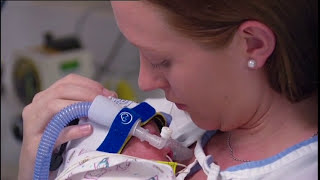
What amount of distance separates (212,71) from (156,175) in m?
0.21

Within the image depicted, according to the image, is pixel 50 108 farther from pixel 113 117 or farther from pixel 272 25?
pixel 272 25

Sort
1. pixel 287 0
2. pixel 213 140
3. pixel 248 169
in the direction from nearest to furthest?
1. pixel 287 0
2. pixel 248 169
3. pixel 213 140

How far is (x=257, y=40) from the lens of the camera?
0.75m

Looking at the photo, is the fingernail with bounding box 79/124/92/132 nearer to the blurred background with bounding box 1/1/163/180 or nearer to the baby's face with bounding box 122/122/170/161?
the baby's face with bounding box 122/122/170/161

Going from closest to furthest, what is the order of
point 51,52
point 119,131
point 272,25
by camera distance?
1. point 272,25
2. point 119,131
3. point 51,52

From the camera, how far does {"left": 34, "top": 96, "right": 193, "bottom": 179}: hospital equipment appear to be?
0.88 metres

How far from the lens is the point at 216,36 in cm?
74

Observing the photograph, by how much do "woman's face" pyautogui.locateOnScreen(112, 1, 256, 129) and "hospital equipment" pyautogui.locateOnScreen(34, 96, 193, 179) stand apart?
0.09 metres

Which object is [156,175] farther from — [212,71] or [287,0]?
[287,0]

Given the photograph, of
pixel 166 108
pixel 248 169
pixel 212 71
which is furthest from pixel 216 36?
pixel 166 108

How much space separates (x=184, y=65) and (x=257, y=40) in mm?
116

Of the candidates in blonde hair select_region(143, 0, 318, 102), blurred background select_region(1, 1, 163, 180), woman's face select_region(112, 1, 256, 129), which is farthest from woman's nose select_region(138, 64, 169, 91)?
blurred background select_region(1, 1, 163, 180)

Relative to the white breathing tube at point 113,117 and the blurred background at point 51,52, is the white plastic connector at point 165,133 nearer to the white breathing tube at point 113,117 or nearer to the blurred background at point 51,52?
the white breathing tube at point 113,117

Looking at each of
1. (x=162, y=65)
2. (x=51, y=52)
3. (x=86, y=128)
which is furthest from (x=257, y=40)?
(x=51, y=52)
